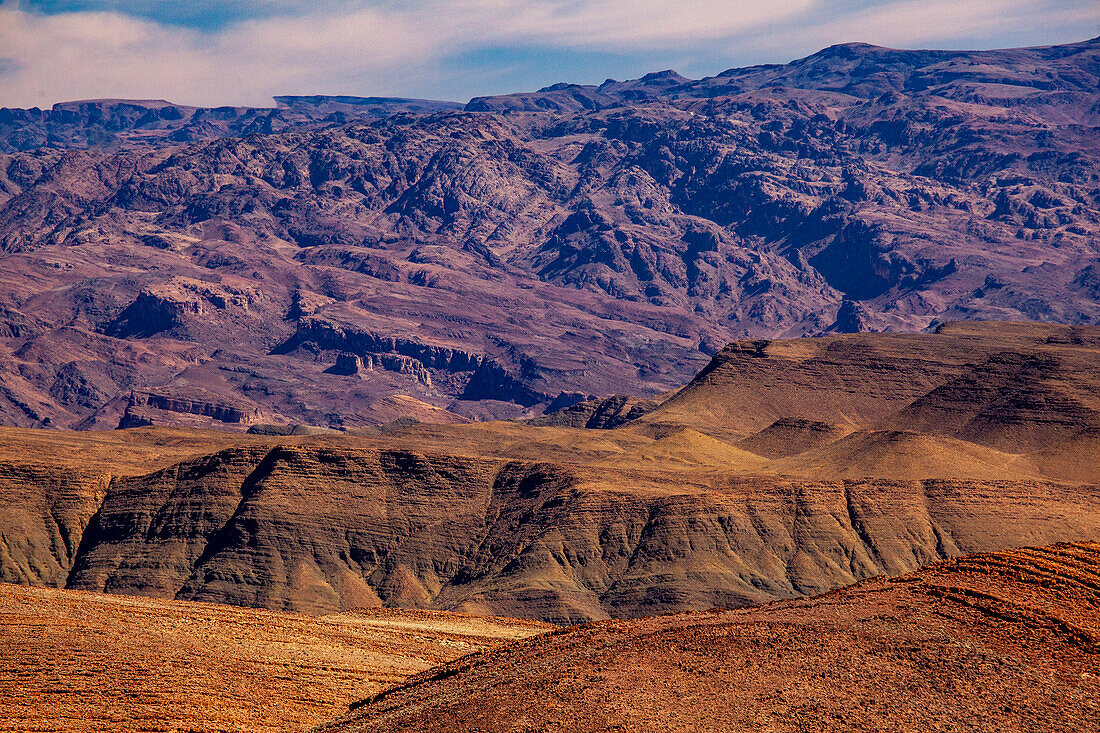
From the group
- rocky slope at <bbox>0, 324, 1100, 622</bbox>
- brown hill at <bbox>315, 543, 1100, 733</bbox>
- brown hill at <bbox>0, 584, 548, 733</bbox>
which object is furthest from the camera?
rocky slope at <bbox>0, 324, 1100, 622</bbox>

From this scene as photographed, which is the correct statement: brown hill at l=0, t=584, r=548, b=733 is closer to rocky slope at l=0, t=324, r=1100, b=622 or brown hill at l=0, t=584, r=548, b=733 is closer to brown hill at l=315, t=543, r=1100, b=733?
brown hill at l=315, t=543, r=1100, b=733

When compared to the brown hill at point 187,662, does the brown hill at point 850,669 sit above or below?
above

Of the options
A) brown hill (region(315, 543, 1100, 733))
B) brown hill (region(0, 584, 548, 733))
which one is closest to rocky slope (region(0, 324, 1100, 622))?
brown hill (region(0, 584, 548, 733))

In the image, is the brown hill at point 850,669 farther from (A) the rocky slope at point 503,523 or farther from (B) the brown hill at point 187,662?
(A) the rocky slope at point 503,523

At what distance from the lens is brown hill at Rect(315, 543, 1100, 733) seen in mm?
32250

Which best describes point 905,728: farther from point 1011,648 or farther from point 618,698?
point 618,698

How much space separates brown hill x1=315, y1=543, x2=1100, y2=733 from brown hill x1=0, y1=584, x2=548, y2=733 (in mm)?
7334

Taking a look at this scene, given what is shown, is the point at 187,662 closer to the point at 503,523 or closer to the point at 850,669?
the point at 850,669

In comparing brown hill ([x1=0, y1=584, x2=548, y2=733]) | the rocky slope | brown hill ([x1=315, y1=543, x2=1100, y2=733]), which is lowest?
the rocky slope

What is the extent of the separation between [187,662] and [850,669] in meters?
27.5

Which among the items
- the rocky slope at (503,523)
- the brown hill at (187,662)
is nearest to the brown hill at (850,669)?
the brown hill at (187,662)

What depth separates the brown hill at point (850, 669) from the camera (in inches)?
1270

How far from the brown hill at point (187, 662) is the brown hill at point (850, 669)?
7.33m

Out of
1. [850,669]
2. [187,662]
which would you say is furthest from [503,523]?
[850,669]
